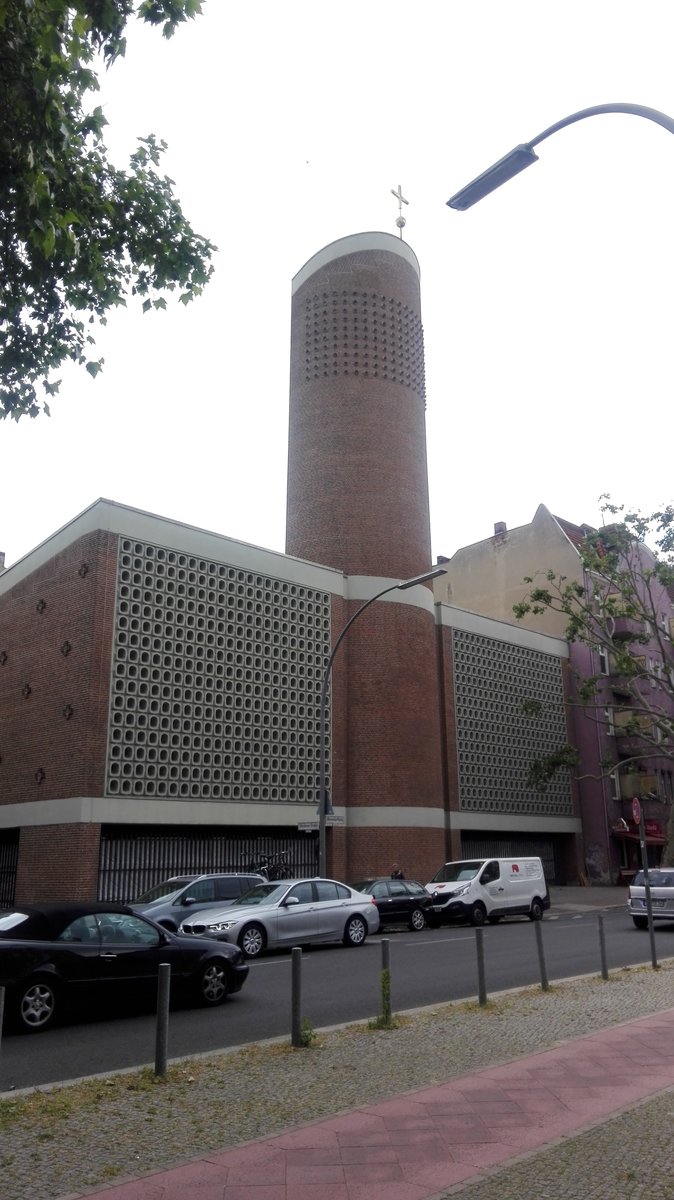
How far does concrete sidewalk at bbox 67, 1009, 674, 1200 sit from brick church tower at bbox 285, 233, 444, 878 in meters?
23.6

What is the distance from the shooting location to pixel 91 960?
9883 millimetres

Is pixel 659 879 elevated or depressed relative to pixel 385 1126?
elevated

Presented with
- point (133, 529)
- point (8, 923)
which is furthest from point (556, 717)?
point (8, 923)

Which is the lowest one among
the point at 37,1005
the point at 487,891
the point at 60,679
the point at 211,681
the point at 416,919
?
the point at 416,919

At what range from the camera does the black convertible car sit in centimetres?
940

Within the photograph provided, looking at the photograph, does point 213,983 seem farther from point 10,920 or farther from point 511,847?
point 511,847

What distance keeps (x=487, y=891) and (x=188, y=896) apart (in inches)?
348

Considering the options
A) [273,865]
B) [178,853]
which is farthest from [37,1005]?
[273,865]

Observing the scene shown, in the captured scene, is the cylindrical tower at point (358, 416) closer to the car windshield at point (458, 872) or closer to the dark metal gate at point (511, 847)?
the dark metal gate at point (511, 847)

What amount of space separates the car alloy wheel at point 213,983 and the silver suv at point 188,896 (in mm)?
6185

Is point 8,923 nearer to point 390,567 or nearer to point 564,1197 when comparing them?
point 564,1197

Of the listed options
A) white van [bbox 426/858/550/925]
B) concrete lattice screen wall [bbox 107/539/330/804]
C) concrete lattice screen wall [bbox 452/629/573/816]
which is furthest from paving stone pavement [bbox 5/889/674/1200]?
concrete lattice screen wall [bbox 452/629/573/816]

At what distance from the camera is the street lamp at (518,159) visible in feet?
24.3

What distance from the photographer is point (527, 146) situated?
24.2ft
